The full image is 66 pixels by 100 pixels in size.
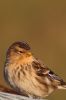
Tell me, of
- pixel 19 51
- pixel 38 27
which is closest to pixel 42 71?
pixel 19 51

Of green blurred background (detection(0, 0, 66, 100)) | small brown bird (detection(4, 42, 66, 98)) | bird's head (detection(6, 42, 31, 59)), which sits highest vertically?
green blurred background (detection(0, 0, 66, 100))

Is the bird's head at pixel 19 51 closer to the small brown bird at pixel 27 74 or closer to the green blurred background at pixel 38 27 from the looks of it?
the small brown bird at pixel 27 74

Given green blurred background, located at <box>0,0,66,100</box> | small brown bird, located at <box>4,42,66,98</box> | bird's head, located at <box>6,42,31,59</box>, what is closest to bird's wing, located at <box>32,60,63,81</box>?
small brown bird, located at <box>4,42,66,98</box>

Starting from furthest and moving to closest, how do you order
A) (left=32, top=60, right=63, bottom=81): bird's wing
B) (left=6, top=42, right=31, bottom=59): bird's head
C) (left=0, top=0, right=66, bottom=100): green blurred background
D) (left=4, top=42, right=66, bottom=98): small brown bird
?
(left=0, top=0, right=66, bottom=100): green blurred background, (left=32, top=60, right=63, bottom=81): bird's wing, (left=6, top=42, right=31, bottom=59): bird's head, (left=4, top=42, right=66, bottom=98): small brown bird

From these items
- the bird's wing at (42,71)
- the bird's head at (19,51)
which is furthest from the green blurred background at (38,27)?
the bird's head at (19,51)

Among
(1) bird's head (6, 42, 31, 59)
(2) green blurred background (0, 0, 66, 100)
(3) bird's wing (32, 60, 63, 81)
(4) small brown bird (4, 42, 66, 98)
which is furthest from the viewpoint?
(2) green blurred background (0, 0, 66, 100)

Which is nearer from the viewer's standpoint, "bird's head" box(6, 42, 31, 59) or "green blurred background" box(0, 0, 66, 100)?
"bird's head" box(6, 42, 31, 59)

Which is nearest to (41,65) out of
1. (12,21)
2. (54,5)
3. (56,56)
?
(56,56)

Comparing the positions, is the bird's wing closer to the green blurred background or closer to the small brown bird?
the small brown bird
